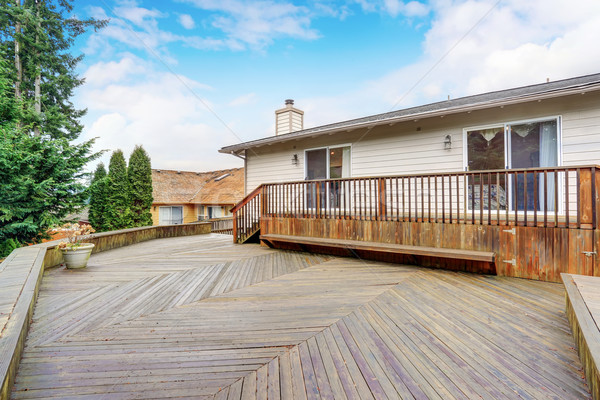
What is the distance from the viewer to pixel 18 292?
2.38 meters

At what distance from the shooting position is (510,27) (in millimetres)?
6426

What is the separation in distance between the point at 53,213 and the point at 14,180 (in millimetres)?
1293

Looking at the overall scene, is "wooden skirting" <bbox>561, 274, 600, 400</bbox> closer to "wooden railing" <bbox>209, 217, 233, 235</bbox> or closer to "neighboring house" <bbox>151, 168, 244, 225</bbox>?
"wooden railing" <bbox>209, 217, 233, 235</bbox>

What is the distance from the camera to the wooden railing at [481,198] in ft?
10.5

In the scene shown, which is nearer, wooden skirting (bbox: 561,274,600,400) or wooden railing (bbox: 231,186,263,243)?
wooden skirting (bbox: 561,274,600,400)

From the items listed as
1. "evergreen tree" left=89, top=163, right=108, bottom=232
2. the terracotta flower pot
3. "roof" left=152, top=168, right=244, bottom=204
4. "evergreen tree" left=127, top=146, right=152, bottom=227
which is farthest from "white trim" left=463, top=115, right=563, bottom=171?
"evergreen tree" left=89, top=163, right=108, bottom=232

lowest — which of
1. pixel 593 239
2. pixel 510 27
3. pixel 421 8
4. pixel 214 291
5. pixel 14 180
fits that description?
pixel 214 291

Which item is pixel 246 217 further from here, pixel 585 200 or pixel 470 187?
pixel 585 200

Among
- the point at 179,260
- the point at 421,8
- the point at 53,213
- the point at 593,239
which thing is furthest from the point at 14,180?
the point at 421,8

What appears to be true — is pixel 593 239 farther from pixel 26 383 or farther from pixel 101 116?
pixel 101 116

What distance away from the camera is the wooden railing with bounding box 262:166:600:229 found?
3.19m

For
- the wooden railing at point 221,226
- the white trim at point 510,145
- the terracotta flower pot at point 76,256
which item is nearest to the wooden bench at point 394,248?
the white trim at point 510,145

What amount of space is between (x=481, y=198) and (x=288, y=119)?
6.42m

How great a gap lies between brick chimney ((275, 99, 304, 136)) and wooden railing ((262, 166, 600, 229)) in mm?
3385
